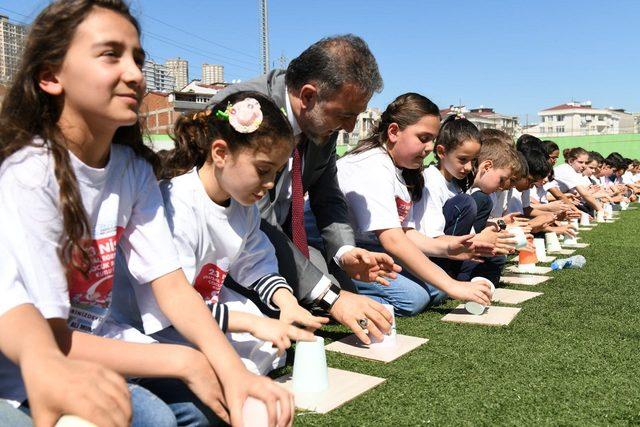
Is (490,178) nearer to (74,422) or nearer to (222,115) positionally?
(222,115)

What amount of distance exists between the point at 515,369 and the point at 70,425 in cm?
163

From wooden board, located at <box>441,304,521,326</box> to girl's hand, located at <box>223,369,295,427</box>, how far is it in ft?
5.89

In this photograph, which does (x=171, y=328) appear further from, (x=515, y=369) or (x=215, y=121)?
(x=515, y=369)

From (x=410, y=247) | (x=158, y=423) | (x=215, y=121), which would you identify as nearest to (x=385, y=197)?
(x=410, y=247)

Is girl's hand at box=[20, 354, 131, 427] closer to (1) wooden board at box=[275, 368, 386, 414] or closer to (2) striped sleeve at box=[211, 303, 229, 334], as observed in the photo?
(2) striped sleeve at box=[211, 303, 229, 334]

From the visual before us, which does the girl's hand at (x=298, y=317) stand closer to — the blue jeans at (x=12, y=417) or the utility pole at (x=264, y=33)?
the blue jeans at (x=12, y=417)

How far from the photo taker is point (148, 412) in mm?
1254

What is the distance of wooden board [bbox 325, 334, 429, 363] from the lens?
2.23m

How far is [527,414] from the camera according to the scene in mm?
1678

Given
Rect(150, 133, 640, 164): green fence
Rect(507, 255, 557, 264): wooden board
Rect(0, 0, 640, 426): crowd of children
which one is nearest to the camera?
Rect(0, 0, 640, 426): crowd of children

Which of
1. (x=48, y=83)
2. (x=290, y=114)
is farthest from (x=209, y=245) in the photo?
(x=290, y=114)

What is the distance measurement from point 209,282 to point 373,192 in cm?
125

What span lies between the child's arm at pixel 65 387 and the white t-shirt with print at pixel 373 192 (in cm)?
206

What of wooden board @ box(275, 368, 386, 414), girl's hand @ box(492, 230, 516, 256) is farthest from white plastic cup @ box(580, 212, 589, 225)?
wooden board @ box(275, 368, 386, 414)
